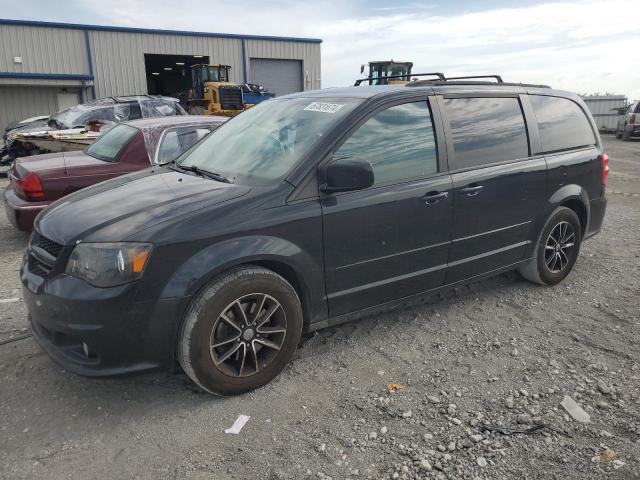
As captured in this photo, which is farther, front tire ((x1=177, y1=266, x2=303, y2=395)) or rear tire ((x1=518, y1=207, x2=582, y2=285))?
rear tire ((x1=518, y1=207, x2=582, y2=285))

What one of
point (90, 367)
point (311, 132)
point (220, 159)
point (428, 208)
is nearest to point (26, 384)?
point (90, 367)

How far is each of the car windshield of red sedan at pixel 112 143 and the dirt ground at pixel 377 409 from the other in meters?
2.65

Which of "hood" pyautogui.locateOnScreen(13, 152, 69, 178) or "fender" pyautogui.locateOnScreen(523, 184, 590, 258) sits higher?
"hood" pyautogui.locateOnScreen(13, 152, 69, 178)

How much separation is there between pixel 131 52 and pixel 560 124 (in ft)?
86.4

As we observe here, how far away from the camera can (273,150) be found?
10.9 feet

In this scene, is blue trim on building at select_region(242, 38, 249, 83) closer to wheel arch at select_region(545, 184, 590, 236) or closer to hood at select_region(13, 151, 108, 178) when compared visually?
hood at select_region(13, 151, 108, 178)

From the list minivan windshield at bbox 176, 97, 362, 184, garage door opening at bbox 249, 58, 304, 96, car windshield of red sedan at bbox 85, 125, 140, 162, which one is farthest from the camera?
garage door opening at bbox 249, 58, 304, 96

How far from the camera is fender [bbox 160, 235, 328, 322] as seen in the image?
8.65 feet

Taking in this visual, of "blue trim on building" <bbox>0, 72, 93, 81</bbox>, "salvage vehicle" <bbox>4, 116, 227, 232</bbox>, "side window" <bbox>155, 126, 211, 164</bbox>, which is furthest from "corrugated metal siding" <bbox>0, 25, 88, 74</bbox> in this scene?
"side window" <bbox>155, 126, 211, 164</bbox>

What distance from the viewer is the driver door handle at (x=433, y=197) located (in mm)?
3461

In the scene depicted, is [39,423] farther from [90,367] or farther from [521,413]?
[521,413]

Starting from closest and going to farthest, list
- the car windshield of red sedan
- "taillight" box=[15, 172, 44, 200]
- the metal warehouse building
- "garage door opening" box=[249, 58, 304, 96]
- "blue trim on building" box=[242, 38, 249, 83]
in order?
"taillight" box=[15, 172, 44, 200] → the car windshield of red sedan → the metal warehouse building → "blue trim on building" box=[242, 38, 249, 83] → "garage door opening" box=[249, 58, 304, 96]

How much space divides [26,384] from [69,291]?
955 mm

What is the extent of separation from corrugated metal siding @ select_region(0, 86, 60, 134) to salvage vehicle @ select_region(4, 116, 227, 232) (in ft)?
73.0
